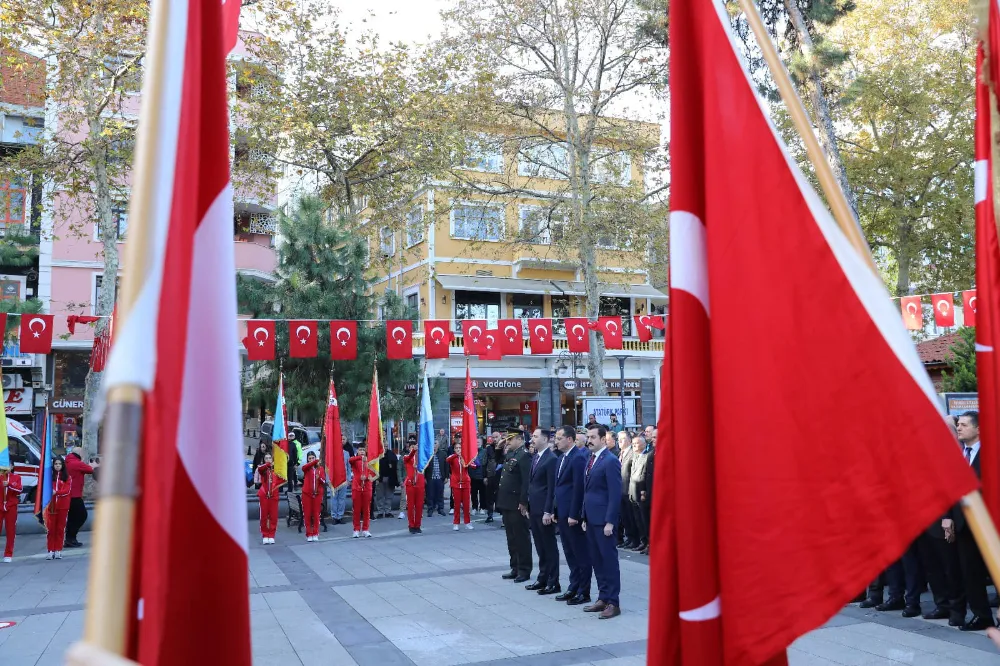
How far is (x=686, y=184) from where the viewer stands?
2.60 meters

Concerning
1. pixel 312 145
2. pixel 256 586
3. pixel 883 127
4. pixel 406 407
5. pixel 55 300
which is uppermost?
pixel 883 127

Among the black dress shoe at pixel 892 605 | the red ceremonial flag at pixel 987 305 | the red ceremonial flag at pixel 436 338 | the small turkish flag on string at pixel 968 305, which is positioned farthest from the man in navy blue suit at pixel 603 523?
the small turkish flag on string at pixel 968 305

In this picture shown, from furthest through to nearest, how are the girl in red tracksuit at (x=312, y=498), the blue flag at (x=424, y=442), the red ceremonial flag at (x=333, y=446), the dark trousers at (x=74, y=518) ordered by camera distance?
1. the blue flag at (x=424, y=442)
2. the red ceremonial flag at (x=333, y=446)
3. the girl in red tracksuit at (x=312, y=498)
4. the dark trousers at (x=74, y=518)

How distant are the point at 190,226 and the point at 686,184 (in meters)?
1.43

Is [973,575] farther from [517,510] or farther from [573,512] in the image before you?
[517,510]

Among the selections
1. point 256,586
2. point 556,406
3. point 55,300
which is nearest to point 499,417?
point 556,406

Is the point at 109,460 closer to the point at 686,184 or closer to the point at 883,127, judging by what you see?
the point at 686,184

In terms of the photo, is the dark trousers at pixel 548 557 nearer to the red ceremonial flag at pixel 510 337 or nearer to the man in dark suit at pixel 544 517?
the man in dark suit at pixel 544 517

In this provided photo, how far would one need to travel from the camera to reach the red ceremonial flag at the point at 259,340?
1867cm

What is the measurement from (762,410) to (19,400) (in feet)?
105

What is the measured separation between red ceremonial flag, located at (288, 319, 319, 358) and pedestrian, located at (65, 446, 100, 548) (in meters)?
4.81

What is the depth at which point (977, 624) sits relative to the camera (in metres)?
7.57

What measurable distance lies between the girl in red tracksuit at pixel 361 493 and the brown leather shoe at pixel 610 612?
771 cm

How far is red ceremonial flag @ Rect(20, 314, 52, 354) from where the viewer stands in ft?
52.1
